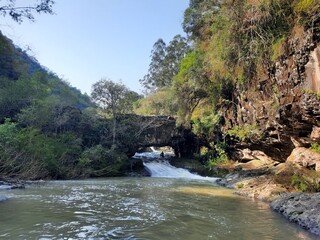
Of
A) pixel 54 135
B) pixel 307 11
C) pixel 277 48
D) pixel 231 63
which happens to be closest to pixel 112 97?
pixel 54 135

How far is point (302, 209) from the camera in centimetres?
820

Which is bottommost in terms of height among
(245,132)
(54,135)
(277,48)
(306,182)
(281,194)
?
(281,194)

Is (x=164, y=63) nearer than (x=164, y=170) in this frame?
No

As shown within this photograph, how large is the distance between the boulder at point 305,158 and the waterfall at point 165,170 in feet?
31.1

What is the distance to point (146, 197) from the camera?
39.3ft

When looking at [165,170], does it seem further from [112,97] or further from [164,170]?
[112,97]

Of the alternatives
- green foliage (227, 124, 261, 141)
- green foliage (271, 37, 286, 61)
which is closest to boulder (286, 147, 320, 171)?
green foliage (227, 124, 261, 141)

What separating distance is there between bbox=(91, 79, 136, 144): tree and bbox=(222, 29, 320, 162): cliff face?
1058 centimetres

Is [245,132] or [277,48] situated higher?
[277,48]

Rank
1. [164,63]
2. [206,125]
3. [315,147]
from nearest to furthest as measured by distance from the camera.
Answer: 1. [315,147]
2. [206,125]
3. [164,63]

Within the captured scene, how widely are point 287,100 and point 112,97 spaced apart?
1572cm

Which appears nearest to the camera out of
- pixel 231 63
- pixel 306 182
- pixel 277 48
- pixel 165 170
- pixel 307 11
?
pixel 306 182

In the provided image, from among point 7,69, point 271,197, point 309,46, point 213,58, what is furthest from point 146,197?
point 7,69

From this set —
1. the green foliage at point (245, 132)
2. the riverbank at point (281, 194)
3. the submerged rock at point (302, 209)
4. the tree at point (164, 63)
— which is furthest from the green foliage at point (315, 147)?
the tree at point (164, 63)
